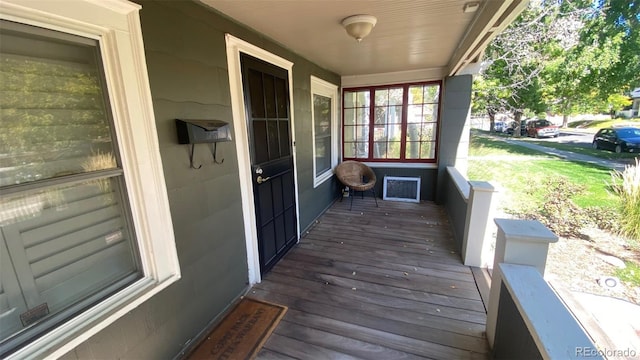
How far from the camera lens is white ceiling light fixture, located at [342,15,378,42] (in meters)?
1.92

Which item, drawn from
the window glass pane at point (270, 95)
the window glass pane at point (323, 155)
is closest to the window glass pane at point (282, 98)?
the window glass pane at point (270, 95)

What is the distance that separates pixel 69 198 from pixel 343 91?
4271 mm

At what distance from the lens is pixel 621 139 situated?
829 centimetres

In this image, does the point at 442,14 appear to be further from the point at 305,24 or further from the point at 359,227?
the point at 359,227

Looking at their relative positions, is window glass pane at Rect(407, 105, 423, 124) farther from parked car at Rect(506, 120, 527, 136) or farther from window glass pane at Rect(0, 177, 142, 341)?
parked car at Rect(506, 120, 527, 136)

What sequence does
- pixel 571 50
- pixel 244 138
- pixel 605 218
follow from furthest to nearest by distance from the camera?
1. pixel 571 50
2. pixel 605 218
3. pixel 244 138

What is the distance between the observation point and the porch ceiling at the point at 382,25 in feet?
5.65

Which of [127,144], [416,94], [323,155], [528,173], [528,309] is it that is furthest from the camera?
[528,173]

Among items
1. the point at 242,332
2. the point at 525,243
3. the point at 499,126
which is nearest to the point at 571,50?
the point at 525,243

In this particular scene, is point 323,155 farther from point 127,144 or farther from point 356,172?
point 127,144

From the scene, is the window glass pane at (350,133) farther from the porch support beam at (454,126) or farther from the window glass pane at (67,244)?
the window glass pane at (67,244)

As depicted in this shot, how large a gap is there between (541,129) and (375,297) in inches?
643

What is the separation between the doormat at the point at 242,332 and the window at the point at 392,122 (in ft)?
11.2

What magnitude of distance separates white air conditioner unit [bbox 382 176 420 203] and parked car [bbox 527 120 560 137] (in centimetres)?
1351
